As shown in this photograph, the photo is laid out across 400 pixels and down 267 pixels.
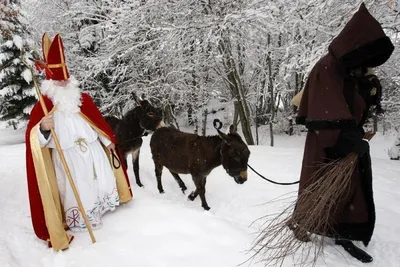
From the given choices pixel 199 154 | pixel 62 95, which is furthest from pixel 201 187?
pixel 62 95

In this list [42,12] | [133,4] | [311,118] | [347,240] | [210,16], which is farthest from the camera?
[42,12]

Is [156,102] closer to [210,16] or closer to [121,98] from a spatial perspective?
[121,98]

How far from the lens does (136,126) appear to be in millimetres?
5758

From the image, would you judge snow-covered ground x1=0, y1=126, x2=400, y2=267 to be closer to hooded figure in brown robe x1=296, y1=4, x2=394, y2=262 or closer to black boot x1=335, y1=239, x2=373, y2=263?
black boot x1=335, y1=239, x2=373, y2=263

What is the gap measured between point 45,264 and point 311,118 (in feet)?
10.0

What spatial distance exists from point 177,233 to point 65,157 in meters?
1.61

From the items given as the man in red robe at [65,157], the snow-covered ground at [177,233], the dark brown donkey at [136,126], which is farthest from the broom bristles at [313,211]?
the dark brown donkey at [136,126]

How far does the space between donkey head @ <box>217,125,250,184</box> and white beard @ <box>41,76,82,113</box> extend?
1.89 meters

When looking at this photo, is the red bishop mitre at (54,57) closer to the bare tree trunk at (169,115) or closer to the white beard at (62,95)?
the white beard at (62,95)

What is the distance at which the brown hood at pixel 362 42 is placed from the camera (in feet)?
8.82

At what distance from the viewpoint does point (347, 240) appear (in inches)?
130

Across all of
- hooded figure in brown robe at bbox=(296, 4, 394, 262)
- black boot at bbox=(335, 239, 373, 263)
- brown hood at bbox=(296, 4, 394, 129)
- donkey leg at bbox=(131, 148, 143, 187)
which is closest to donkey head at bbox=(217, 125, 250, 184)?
hooded figure in brown robe at bbox=(296, 4, 394, 262)

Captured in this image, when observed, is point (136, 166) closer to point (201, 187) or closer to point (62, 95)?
point (201, 187)

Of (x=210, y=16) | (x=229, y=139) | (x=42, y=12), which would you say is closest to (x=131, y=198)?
(x=229, y=139)
